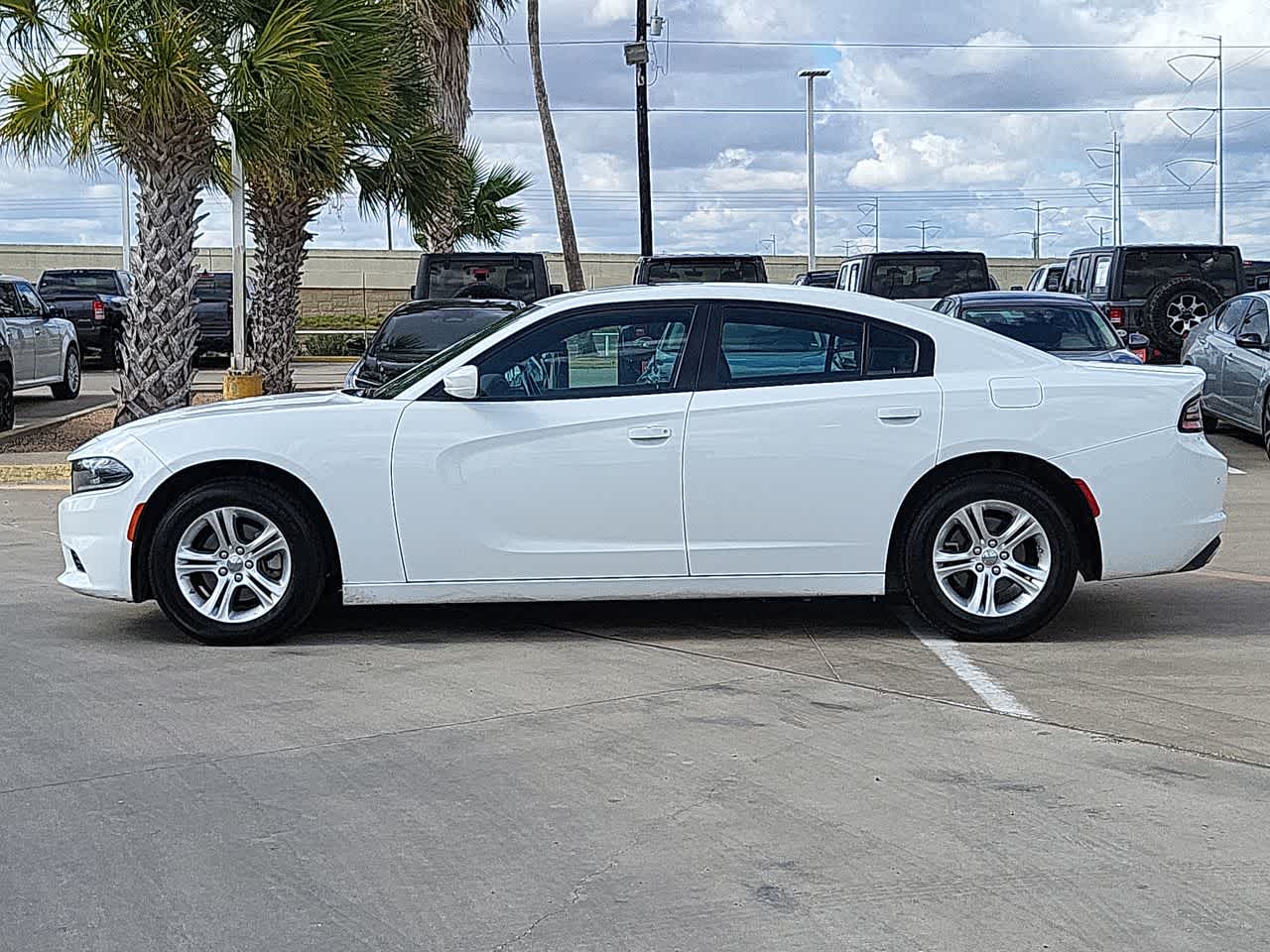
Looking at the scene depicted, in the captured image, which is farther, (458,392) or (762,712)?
(458,392)

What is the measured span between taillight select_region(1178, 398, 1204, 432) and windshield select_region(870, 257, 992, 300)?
14.1 meters

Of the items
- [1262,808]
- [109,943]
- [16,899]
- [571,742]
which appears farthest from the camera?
[571,742]

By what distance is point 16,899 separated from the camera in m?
4.59

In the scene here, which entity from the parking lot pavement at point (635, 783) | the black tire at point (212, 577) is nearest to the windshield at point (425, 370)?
the black tire at point (212, 577)

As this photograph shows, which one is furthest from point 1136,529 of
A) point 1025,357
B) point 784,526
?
point 784,526

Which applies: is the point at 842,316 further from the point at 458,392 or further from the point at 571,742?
the point at 571,742

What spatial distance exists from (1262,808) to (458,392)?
3.80 metres

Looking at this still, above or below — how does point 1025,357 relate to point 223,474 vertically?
above

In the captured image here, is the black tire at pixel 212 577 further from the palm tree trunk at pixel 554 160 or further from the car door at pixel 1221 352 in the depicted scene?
the palm tree trunk at pixel 554 160

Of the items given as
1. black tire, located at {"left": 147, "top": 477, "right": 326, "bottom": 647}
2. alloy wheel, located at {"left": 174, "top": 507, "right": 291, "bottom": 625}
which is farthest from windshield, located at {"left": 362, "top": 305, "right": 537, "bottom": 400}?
alloy wheel, located at {"left": 174, "top": 507, "right": 291, "bottom": 625}

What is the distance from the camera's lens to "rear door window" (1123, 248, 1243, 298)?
20609 mm

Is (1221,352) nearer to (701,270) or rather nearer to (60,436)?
(701,270)

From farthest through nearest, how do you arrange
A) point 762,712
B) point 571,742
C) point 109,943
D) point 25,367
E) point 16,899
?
point 25,367, point 762,712, point 571,742, point 16,899, point 109,943

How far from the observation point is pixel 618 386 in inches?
307
